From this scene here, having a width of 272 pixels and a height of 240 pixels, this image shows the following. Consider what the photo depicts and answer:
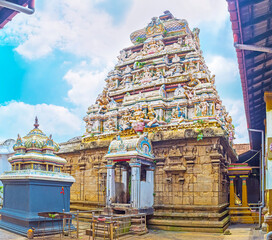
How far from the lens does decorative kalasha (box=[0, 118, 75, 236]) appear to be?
35.4 feet

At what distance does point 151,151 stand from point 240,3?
9.52 m

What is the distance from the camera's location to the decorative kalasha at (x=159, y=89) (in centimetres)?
1501

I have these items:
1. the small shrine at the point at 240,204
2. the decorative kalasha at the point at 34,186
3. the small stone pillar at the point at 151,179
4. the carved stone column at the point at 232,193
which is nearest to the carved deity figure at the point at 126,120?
the small stone pillar at the point at 151,179

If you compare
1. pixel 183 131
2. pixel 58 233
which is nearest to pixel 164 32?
pixel 183 131

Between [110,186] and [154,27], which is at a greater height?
[154,27]

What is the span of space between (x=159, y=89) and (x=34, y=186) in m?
8.18

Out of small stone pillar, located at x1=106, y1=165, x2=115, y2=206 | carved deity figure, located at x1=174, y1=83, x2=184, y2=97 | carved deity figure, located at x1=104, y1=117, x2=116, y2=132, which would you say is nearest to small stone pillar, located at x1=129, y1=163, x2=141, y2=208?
small stone pillar, located at x1=106, y1=165, x2=115, y2=206

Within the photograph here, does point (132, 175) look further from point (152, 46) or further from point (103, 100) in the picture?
point (152, 46)

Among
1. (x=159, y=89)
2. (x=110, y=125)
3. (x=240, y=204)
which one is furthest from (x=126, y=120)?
(x=240, y=204)

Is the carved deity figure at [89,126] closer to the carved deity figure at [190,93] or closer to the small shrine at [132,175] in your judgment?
the small shrine at [132,175]

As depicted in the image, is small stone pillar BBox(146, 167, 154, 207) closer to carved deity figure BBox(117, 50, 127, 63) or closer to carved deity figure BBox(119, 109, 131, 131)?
carved deity figure BBox(119, 109, 131, 131)

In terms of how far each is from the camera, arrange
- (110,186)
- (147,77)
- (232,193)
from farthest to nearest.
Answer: (147,77) < (232,193) < (110,186)

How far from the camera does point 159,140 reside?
566 inches

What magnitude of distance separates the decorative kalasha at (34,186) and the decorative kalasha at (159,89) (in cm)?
493
